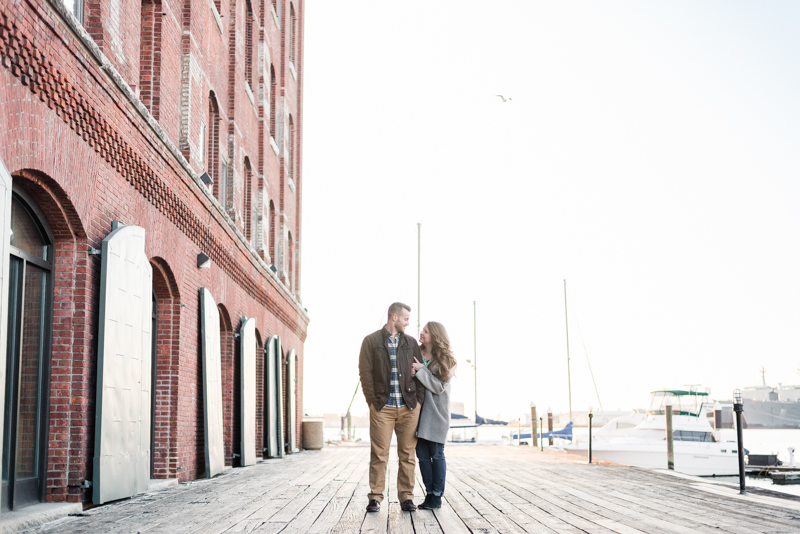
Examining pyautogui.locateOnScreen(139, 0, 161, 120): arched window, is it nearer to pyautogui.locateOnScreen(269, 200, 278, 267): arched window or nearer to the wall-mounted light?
the wall-mounted light

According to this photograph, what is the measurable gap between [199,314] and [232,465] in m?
4.21

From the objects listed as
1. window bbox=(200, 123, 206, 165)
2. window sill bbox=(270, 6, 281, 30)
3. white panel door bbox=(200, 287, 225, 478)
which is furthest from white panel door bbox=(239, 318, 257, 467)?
window sill bbox=(270, 6, 281, 30)

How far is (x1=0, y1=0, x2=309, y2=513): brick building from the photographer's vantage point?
22.2ft

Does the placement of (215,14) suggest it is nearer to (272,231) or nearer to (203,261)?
(203,261)

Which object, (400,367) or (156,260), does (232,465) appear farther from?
(400,367)

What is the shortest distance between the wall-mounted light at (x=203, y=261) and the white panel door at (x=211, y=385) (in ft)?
1.20

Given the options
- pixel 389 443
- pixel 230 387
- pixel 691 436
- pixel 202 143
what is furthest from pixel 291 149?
pixel 691 436

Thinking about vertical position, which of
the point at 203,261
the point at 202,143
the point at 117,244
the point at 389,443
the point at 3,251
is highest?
the point at 202,143

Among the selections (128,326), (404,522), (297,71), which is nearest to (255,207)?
(297,71)

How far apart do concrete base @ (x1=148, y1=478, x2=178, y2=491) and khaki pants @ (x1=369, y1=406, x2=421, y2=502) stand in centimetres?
357

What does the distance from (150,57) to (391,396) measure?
20.9 ft

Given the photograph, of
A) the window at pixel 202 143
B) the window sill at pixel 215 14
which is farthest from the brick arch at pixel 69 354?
the window sill at pixel 215 14

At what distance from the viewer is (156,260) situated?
10320 millimetres

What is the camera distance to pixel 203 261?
1220cm
